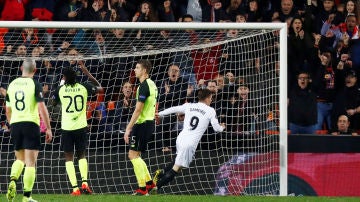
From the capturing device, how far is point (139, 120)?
16500mm

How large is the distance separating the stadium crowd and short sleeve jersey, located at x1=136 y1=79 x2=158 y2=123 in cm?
147

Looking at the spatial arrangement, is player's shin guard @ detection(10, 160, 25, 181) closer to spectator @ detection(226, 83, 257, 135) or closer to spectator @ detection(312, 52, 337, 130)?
spectator @ detection(226, 83, 257, 135)

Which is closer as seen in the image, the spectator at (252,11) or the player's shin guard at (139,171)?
the player's shin guard at (139,171)

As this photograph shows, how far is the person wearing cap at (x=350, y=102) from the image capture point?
1930 centimetres

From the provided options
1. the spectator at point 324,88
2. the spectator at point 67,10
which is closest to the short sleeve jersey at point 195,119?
the spectator at point 324,88

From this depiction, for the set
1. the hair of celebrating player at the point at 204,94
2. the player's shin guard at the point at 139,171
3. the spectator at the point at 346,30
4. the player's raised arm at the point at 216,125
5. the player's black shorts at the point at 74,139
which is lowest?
the player's shin guard at the point at 139,171

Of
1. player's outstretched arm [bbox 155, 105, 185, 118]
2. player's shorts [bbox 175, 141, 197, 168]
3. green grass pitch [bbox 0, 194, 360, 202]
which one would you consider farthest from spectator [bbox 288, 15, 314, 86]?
green grass pitch [bbox 0, 194, 360, 202]

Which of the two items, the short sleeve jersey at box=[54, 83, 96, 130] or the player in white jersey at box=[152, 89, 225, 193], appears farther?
the player in white jersey at box=[152, 89, 225, 193]

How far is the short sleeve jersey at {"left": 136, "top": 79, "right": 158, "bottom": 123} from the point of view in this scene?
1633 cm

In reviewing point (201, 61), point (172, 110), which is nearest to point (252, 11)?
point (201, 61)

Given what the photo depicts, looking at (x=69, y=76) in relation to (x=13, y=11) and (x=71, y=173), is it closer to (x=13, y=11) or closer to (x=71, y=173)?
(x=71, y=173)

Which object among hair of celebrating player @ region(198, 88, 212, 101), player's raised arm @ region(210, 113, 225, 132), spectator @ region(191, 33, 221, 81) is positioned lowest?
player's raised arm @ region(210, 113, 225, 132)

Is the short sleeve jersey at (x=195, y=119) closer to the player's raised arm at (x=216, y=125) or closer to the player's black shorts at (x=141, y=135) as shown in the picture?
the player's raised arm at (x=216, y=125)

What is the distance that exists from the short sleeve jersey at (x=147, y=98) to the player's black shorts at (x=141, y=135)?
8 centimetres
